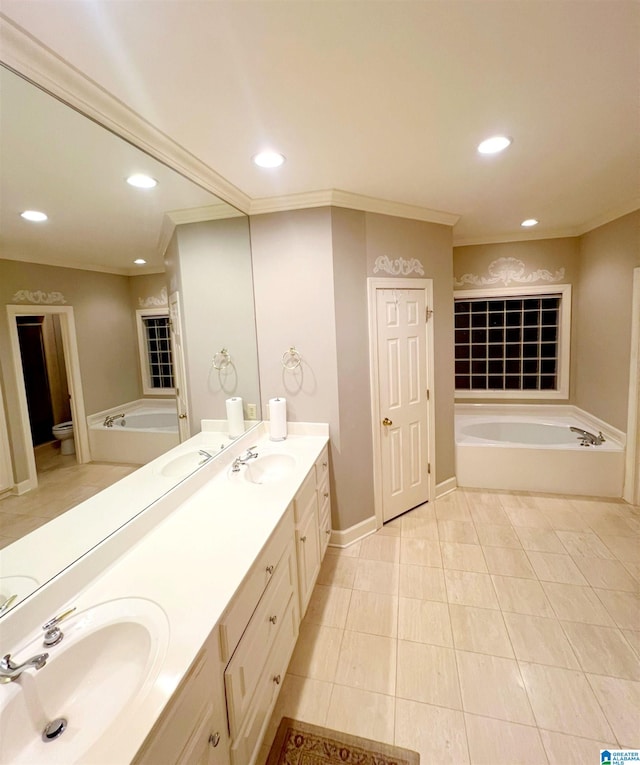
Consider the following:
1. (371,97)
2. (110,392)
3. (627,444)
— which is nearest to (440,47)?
(371,97)

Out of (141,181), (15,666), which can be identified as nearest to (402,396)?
(141,181)

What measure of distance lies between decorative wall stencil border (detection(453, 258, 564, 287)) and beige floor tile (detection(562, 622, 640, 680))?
3.25 meters

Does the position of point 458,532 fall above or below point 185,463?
below

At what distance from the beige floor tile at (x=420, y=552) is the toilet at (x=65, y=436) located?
2.17 meters

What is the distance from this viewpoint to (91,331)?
137cm

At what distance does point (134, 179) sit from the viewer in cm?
164

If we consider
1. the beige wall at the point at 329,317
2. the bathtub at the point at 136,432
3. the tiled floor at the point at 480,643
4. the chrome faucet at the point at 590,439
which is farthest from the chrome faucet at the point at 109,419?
the chrome faucet at the point at 590,439

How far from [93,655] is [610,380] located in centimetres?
411

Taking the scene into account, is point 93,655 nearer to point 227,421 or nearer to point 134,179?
point 227,421

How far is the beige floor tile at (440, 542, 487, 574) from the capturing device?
2401 mm

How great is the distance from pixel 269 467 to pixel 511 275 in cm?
342

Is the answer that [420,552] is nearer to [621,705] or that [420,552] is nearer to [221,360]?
[621,705]

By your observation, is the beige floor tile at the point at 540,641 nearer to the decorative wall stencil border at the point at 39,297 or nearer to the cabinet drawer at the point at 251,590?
the cabinet drawer at the point at 251,590

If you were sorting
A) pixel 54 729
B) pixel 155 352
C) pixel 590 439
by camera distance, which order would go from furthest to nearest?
pixel 590 439
pixel 155 352
pixel 54 729
